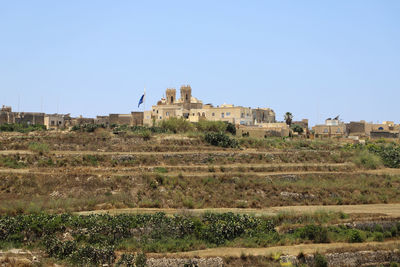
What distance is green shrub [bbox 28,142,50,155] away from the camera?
41.3m

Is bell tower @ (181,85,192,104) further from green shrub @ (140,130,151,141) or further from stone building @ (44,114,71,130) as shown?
green shrub @ (140,130,151,141)

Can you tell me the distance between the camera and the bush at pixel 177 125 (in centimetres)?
5747

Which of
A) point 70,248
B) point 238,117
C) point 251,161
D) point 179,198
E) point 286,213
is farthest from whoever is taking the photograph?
point 238,117

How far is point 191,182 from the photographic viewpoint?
34500 mm

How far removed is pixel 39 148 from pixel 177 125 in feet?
61.2

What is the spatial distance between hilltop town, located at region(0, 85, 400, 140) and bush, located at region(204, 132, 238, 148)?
10376 millimetres

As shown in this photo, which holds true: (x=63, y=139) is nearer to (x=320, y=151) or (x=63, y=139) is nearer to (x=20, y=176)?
(x=20, y=176)

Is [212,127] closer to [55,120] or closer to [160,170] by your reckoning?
[160,170]

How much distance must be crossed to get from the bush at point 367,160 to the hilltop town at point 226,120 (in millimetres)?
14863

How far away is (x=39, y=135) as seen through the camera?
48.9 m

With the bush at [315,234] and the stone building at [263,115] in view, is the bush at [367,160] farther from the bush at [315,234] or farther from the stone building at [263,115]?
the bush at [315,234]

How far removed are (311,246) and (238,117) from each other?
45743 millimetres

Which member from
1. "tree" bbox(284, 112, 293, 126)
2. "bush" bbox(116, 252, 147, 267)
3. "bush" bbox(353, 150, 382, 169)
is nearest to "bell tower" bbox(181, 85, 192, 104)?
"tree" bbox(284, 112, 293, 126)

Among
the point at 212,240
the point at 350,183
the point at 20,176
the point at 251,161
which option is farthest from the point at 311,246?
the point at 251,161
